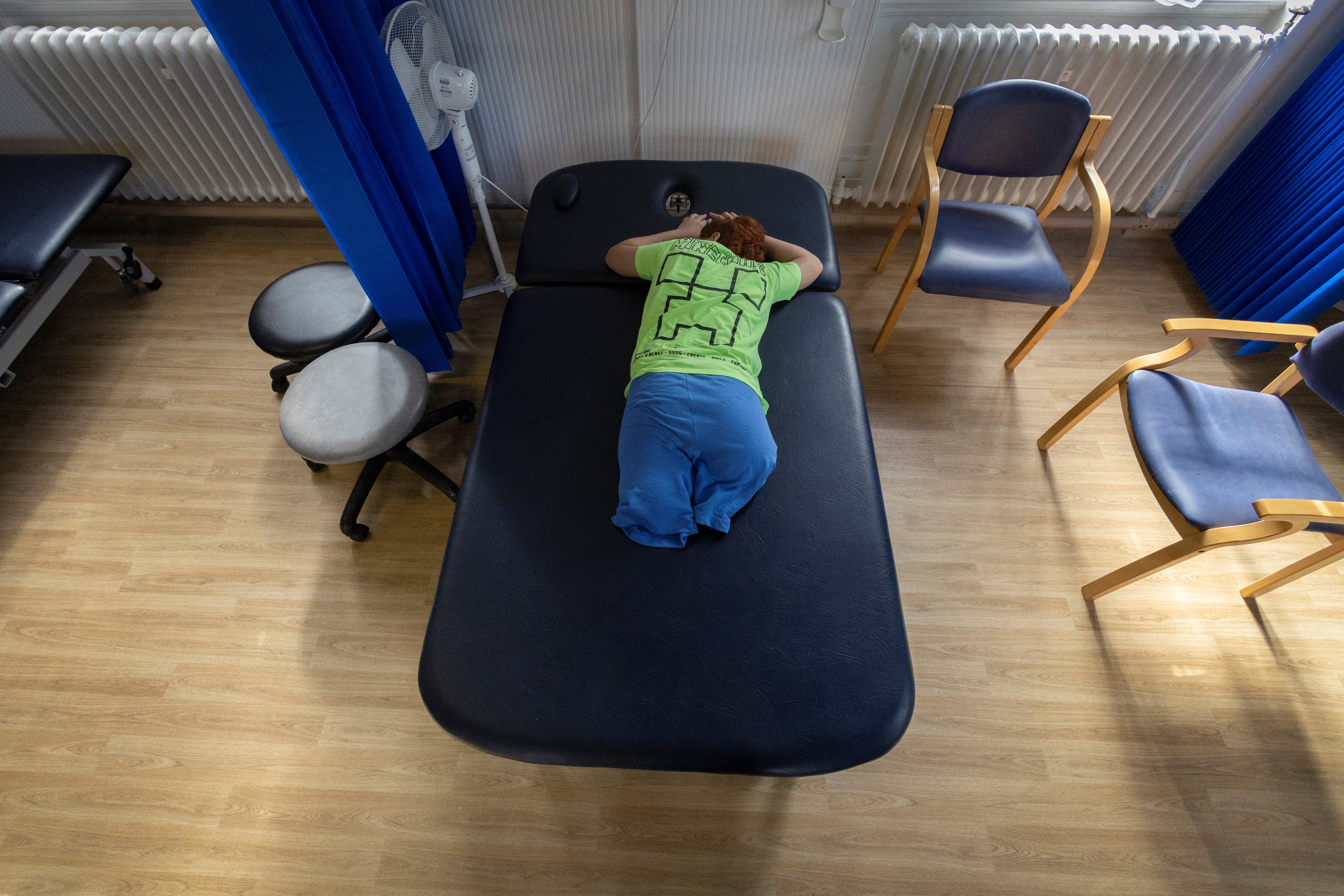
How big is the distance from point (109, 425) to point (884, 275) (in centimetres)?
297

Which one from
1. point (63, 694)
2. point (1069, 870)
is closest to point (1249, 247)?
point (1069, 870)

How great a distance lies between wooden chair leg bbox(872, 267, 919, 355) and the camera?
1.92 m

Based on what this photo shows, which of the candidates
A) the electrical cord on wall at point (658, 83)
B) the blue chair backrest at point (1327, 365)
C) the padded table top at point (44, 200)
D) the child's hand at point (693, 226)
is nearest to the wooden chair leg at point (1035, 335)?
the blue chair backrest at point (1327, 365)

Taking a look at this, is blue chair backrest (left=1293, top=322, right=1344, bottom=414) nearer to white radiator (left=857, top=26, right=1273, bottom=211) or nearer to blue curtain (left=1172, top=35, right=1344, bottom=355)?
blue curtain (left=1172, top=35, right=1344, bottom=355)

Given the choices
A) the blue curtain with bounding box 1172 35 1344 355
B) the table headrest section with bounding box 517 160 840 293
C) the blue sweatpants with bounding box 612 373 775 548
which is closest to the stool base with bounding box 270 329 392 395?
the table headrest section with bounding box 517 160 840 293

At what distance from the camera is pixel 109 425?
2049 millimetres

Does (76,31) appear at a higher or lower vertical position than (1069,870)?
higher

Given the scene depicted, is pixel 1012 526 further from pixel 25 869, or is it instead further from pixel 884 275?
pixel 25 869

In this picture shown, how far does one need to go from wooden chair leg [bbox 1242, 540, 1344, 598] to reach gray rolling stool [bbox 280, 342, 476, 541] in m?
2.36

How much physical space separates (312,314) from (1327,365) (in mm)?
2796

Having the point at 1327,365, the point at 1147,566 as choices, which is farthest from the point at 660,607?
the point at 1327,365

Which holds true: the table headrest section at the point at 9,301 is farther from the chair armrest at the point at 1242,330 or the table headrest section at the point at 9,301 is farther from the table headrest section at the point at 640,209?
the chair armrest at the point at 1242,330

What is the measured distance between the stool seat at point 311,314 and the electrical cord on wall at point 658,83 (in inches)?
45.1

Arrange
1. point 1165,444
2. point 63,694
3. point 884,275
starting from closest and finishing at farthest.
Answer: point 1165,444 < point 63,694 < point 884,275
